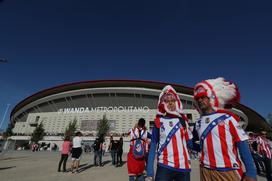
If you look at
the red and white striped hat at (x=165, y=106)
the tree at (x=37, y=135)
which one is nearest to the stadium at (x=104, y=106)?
the tree at (x=37, y=135)

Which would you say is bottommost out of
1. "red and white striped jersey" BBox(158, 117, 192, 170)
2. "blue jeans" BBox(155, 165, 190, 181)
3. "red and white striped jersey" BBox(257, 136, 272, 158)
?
"blue jeans" BBox(155, 165, 190, 181)

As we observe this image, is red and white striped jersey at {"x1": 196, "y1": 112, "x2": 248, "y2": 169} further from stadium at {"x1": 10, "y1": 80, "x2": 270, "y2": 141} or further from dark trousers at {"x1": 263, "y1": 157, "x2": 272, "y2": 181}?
stadium at {"x1": 10, "y1": 80, "x2": 270, "y2": 141}

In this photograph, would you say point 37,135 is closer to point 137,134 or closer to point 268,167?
point 137,134

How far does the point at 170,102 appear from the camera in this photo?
2.71m

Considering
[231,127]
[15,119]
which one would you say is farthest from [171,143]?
[15,119]

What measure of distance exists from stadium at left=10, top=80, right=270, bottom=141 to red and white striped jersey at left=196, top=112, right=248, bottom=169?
46262 millimetres

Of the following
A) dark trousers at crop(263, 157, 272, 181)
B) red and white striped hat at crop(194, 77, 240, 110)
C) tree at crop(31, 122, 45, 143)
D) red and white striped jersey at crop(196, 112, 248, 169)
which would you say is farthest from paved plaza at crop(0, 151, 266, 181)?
tree at crop(31, 122, 45, 143)

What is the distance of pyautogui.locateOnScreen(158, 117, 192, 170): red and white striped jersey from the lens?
2291 mm

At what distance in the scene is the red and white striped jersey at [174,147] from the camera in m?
2.29

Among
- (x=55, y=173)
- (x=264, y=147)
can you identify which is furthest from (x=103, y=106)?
(x=264, y=147)

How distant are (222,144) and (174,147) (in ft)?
2.14

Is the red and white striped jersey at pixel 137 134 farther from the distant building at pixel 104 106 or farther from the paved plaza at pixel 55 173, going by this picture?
the distant building at pixel 104 106

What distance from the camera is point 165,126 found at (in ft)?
8.36

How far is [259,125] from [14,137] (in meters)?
88.4
